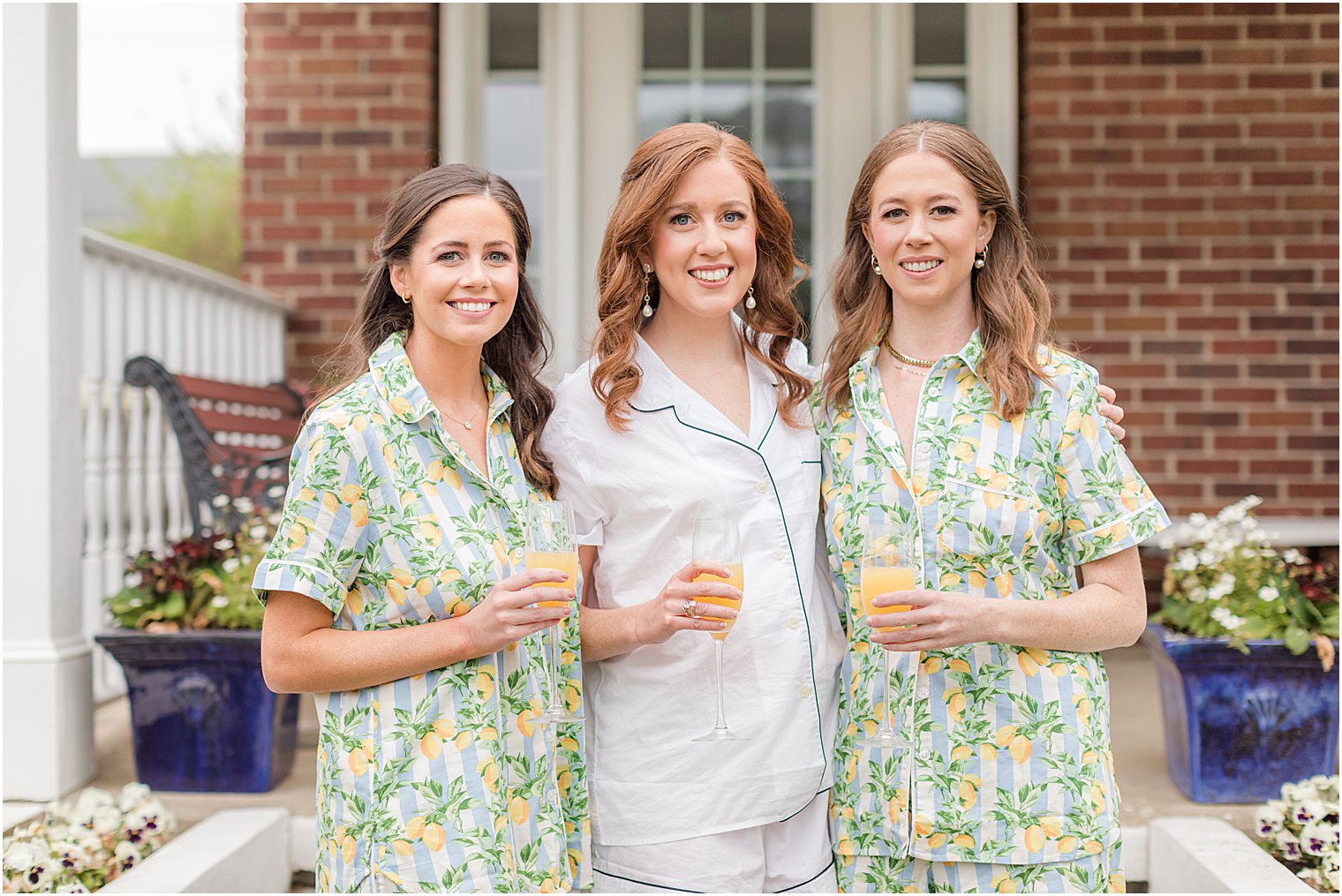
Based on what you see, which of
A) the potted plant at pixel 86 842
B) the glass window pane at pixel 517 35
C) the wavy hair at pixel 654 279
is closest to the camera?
the wavy hair at pixel 654 279

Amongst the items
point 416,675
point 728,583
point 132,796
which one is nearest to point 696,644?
point 728,583

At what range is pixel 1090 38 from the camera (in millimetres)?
4750

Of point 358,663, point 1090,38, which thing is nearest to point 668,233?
point 358,663

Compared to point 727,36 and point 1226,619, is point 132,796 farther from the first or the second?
point 727,36

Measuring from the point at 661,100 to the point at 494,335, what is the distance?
3388mm

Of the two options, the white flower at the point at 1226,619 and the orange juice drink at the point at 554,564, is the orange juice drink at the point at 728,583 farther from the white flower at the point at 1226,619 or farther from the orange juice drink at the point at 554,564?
the white flower at the point at 1226,619

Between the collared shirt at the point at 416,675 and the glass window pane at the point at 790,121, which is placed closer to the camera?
the collared shirt at the point at 416,675

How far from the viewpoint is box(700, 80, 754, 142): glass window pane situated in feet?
16.6

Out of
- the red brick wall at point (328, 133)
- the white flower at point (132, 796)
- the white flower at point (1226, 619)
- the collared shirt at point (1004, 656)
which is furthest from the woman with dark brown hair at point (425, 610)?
the red brick wall at point (328, 133)

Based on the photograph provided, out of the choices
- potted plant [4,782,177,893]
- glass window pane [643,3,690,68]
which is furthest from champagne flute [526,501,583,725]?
glass window pane [643,3,690,68]

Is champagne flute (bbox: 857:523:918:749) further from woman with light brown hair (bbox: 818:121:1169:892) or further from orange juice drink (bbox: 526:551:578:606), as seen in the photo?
orange juice drink (bbox: 526:551:578:606)

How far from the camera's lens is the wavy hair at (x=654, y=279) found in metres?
2.00

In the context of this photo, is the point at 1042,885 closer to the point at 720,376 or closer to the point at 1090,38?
the point at 720,376

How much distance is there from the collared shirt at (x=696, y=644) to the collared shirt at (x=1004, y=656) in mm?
123
